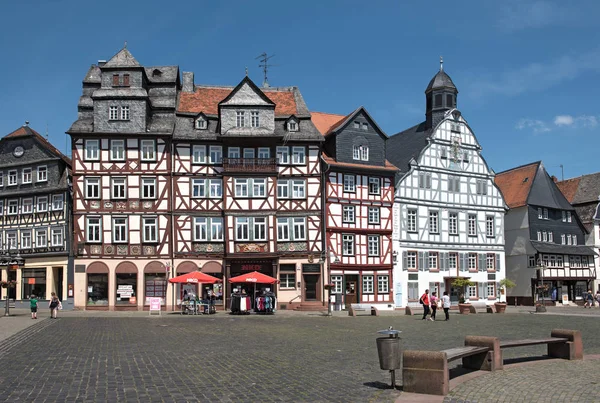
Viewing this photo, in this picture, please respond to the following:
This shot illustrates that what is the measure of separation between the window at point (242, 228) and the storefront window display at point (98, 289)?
8921mm

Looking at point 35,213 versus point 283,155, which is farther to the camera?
point 35,213

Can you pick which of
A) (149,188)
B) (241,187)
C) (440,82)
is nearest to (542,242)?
(440,82)

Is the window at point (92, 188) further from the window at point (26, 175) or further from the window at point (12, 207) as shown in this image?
the window at point (12, 207)

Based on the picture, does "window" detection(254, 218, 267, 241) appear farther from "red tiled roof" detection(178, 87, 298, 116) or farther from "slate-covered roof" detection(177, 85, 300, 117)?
"red tiled roof" detection(178, 87, 298, 116)

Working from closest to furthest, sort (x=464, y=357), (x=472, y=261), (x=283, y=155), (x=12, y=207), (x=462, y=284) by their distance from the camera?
(x=464, y=357) → (x=283, y=155) → (x=12, y=207) → (x=462, y=284) → (x=472, y=261)

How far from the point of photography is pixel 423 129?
57312 millimetres

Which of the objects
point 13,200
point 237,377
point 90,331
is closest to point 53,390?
point 237,377

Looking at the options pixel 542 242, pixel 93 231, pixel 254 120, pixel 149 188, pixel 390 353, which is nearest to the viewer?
pixel 390 353

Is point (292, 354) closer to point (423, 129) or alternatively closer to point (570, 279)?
point (423, 129)

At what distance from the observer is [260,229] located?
1802 inches

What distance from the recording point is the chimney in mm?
50219

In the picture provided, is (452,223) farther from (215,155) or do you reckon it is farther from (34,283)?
(34,283)

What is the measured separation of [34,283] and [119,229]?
29.6 ft

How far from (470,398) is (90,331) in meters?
16.7
